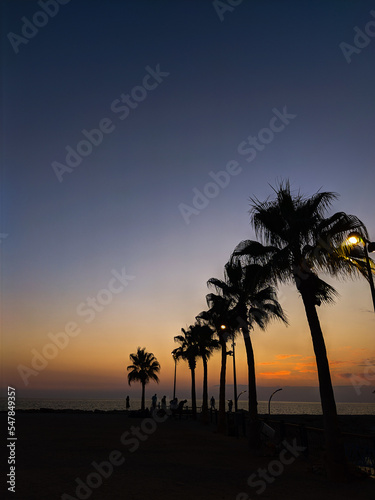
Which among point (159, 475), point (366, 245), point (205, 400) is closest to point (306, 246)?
point (366, 245)

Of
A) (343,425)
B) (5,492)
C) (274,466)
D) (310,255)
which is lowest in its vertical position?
(343,425)

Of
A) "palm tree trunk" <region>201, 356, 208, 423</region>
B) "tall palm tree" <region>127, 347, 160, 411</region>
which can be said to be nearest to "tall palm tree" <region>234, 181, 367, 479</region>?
"palm tree trunk" <region>201, 356, 208, 423</region>

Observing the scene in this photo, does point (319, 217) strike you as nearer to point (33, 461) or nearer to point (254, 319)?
point (254, 319)

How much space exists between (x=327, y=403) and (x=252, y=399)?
7642mm

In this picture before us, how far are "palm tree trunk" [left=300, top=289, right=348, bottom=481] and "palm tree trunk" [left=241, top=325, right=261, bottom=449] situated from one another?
595 centimetres

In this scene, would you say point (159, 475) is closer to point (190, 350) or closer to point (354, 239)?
point (354, 239)

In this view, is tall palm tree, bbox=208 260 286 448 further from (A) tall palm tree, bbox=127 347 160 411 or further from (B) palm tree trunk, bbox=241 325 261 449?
(A) tall palm tree, bbox=127 347 160 411

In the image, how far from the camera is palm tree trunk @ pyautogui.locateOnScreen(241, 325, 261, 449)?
16703 mm

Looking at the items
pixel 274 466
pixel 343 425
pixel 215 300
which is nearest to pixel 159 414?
pixel 343 425

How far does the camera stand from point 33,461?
12.4m

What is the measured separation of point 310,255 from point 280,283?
1.40 meters

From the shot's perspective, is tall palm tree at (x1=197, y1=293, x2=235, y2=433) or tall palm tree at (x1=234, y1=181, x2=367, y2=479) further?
tall palm tree at (x1=197, y1=293, x2=235, y2=433)

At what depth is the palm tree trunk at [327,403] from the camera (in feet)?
35.9

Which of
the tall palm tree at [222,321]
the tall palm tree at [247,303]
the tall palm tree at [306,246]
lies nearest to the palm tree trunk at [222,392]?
the tall palm tree at [222,321]
